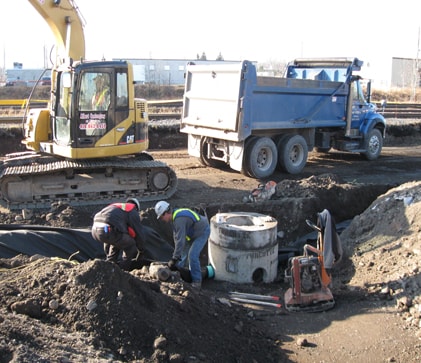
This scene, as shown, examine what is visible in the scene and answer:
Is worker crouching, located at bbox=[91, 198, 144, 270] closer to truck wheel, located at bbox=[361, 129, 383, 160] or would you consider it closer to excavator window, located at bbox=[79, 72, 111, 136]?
excavator window, located at bbox=[79, 72, 111, 136]

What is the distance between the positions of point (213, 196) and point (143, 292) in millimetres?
6118

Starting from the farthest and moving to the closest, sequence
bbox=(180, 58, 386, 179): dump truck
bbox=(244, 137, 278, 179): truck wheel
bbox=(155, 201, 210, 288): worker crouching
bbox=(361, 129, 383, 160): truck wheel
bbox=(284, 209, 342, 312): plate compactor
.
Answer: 1. bbox=(361, 129, 383, 160): truck wheel
2. bbox=(244, 137, 278, 179): truck wheel
3. bbox=(180, 58, 386, 179): dump truck
4. bbox=(155, 201, 210, 288): worker crouching
5. bbox=(284, 209, 342, 312): plate compactor

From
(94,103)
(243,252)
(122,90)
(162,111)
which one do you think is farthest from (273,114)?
(162,111)

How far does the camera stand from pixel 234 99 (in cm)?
1260

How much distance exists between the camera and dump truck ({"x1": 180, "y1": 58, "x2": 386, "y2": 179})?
1275 centimetres

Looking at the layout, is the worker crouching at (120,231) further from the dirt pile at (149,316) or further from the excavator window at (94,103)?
the excavator window at (94,103)

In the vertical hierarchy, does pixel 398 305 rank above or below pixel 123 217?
below

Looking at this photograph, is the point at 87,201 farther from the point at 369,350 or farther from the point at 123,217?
the point at 369,350

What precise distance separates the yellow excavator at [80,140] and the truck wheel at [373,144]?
24.5ft

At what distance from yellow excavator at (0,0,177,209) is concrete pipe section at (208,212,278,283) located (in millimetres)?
3033

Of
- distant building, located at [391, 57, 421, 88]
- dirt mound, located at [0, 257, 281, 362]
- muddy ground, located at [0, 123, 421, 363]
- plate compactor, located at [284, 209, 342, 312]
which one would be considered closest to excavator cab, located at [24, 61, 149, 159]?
muddy ground, located at [0, 123, 421, 363]

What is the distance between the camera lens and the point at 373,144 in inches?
658

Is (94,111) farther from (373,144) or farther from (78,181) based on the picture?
(373,144)

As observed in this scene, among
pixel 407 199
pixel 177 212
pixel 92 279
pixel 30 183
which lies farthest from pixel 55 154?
pixel 407 199
